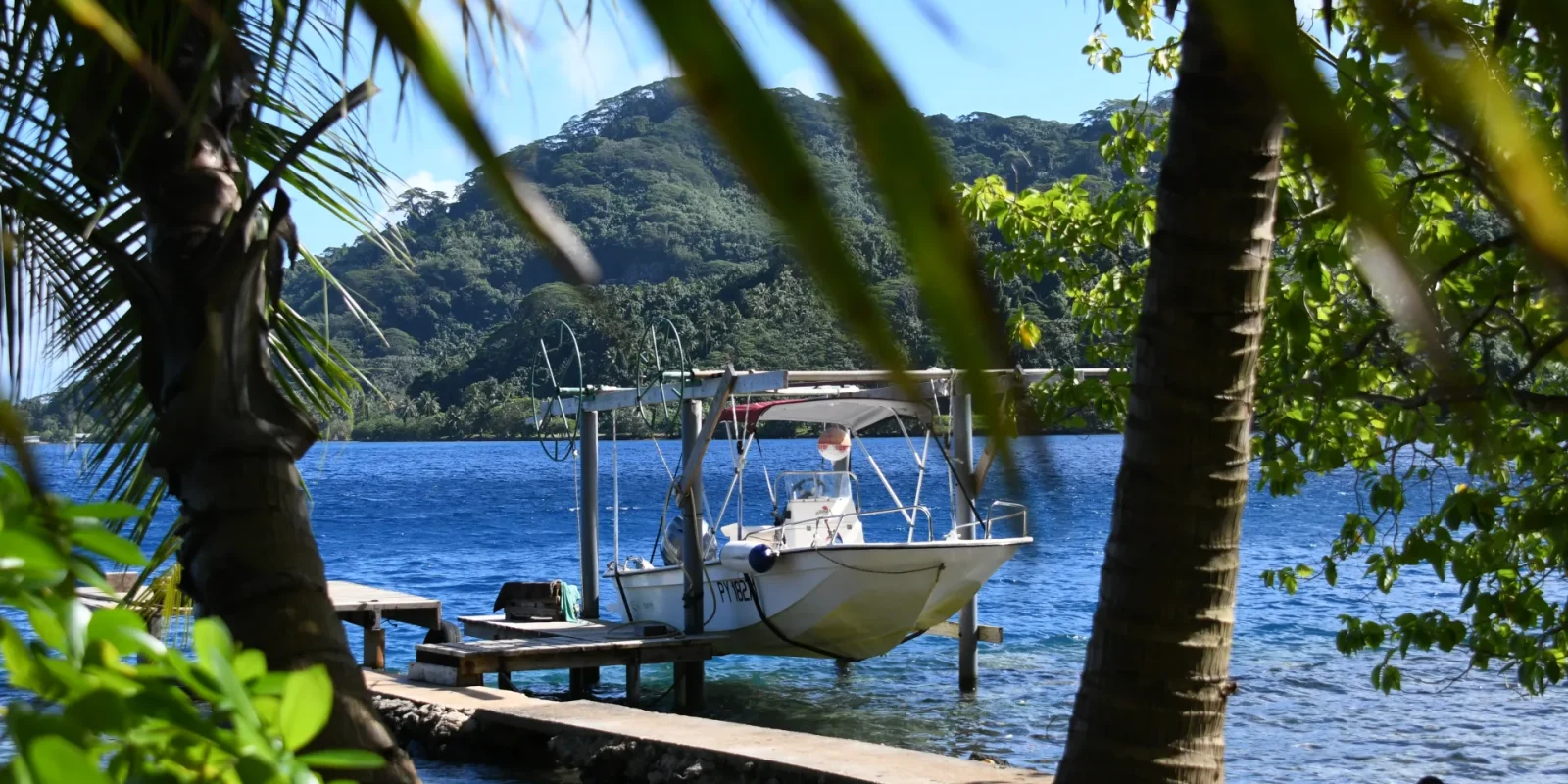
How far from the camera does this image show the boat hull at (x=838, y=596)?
50.1 ft

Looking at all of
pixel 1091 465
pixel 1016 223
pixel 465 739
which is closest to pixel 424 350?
pixel 1016 223

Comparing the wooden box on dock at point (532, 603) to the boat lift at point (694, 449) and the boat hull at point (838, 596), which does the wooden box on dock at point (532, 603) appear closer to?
the boat lift at point (694, 449)

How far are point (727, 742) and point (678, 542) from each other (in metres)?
7.23

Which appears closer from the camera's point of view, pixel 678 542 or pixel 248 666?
pixel 248 666

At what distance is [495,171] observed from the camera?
37 centimetres

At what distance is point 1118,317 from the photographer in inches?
289

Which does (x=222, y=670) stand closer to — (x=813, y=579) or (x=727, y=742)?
(x=727, y=742)

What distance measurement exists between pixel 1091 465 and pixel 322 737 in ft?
360

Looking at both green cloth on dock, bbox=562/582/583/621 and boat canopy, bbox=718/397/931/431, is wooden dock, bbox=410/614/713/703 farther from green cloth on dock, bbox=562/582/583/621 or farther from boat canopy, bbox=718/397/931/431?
boat canopy, bbox=718/397/931/431

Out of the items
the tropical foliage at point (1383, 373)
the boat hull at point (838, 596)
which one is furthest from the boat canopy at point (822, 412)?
the tropical foliage at point (1383, 373)

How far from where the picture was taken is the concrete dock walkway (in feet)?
28.9

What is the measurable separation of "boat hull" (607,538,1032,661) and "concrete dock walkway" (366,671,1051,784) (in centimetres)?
344

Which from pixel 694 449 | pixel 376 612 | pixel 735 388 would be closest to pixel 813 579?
pixel 694 449

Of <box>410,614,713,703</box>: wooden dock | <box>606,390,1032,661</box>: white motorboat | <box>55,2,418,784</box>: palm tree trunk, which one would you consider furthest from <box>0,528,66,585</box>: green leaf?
<box>410,614,713,703</box>: wooden dock
